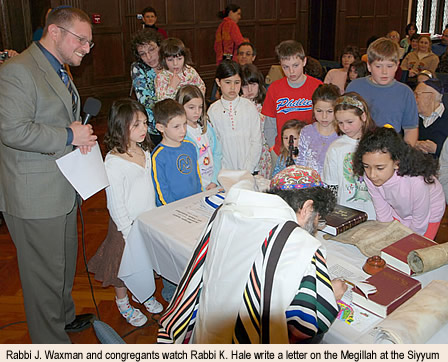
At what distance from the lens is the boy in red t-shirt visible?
Answer: 348cm

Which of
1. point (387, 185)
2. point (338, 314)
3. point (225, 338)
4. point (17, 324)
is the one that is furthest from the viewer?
point (17, 324)

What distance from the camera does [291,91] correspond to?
3598 millimetres

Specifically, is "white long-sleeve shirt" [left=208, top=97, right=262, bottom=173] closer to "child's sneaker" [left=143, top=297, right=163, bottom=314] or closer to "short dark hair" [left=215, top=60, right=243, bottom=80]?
"short dark hair" [left=215, top=60, right=243, bottom=80]

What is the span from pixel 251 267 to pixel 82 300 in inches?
78.1

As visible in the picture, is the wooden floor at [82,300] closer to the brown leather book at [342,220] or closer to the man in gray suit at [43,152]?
the man in gray suit at [43,152]

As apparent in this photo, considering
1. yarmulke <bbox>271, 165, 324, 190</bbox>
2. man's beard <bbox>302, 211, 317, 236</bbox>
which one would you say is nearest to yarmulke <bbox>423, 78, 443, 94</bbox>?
yarmulke <bbox>271, 165, 324, 190</bbox>

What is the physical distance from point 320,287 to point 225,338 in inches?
13.9

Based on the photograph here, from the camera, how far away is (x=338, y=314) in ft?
5.37

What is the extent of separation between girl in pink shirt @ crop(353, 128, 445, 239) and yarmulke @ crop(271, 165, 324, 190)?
0.62 meters

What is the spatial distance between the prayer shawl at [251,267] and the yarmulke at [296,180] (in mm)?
243

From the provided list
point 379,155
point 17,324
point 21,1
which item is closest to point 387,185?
point 379,155

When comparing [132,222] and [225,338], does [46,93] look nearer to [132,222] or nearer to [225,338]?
[132,222]

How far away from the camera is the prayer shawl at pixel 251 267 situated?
1.41 metres
